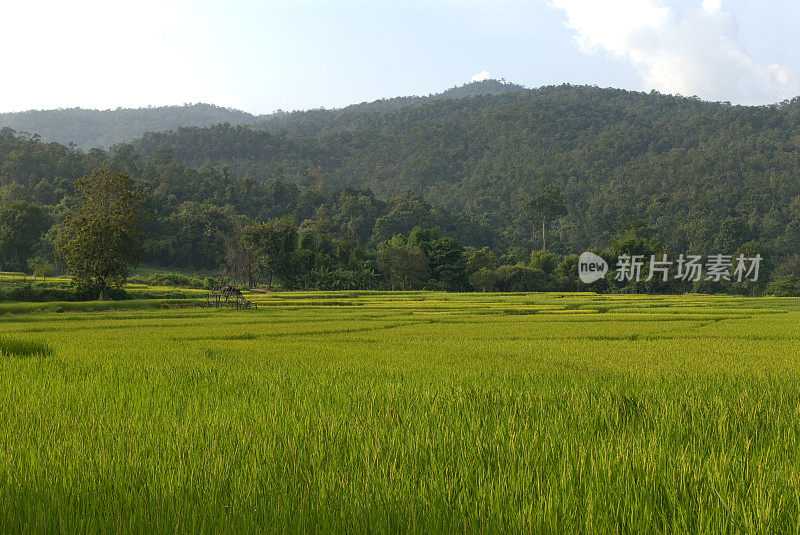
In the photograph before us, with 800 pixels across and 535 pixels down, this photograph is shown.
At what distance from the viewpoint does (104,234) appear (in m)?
29.9

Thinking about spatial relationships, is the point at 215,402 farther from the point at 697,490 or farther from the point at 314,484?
the point at 697,490

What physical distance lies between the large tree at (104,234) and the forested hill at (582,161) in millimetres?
76726

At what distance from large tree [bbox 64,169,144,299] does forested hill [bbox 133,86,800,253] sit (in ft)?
252

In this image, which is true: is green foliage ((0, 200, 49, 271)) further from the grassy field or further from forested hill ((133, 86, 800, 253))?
forested hill ((133, 86, 800, 253))

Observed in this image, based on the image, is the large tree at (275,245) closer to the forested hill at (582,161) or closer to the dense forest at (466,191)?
the dense forest at (466,191)

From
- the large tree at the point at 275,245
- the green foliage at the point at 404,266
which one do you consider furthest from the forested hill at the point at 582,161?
the large tree at the point at 275,245

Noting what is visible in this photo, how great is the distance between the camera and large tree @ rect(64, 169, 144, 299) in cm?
2939

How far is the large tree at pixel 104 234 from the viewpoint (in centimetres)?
2939

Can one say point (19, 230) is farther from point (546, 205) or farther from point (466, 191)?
point (466, 191)

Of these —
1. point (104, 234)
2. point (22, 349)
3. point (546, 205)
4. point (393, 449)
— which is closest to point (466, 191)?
point (546, 205)

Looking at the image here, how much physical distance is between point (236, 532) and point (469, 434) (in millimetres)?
1699

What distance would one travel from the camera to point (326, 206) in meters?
96.9

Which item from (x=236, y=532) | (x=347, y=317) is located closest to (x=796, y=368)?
(x=236, y=532)

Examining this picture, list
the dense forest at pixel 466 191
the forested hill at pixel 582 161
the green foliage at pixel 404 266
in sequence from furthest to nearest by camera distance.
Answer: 1. the forested hill at pixel 582 161
2. the dense forest at pixel 466 191
3. the green foliage at pixel 404 266
